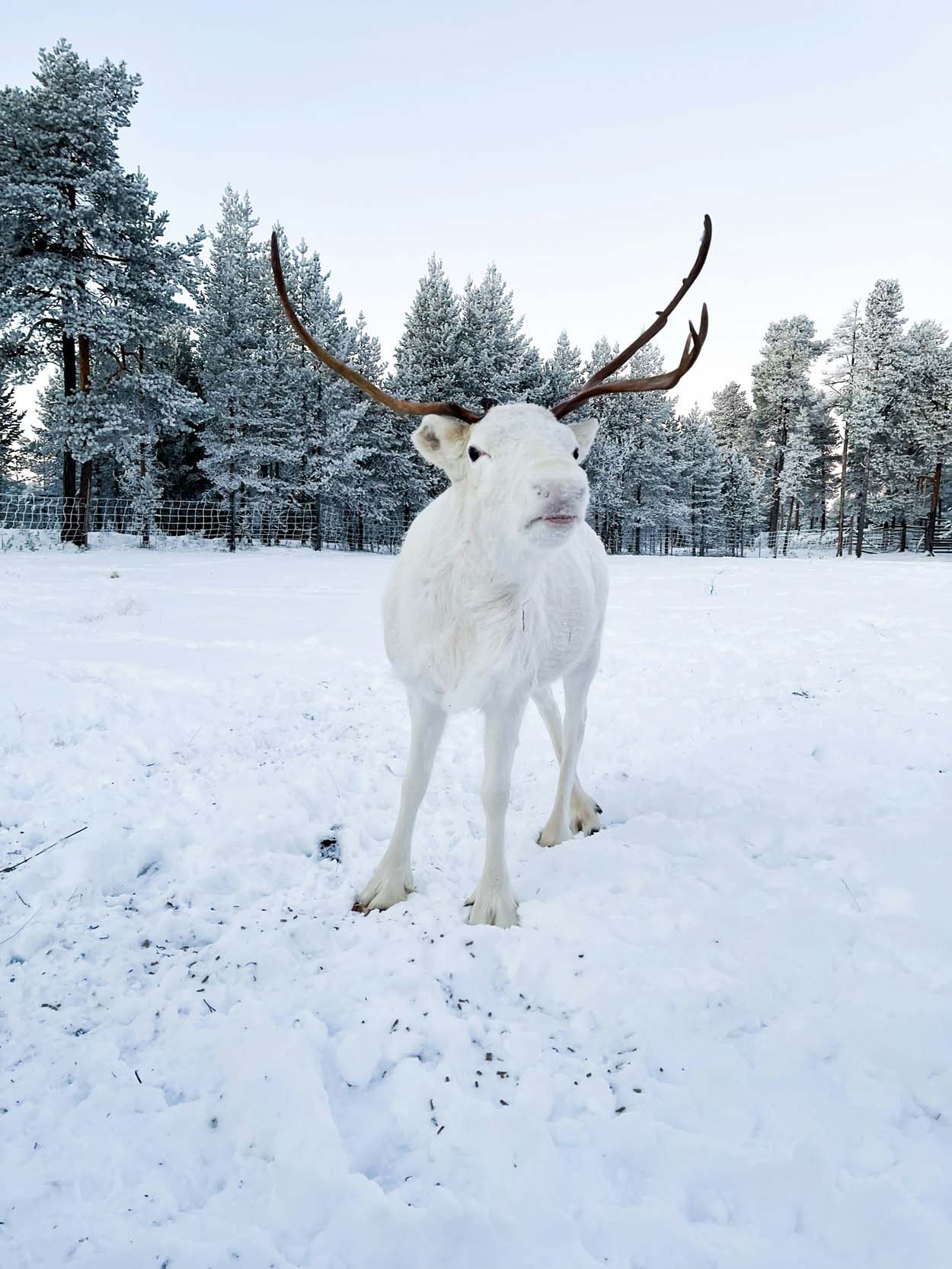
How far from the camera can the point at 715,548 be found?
1983 inches

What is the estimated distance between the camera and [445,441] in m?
3.02

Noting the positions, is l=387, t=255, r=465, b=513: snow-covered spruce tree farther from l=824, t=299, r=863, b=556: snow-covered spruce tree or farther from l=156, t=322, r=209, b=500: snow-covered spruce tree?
l=824, t=299, r=863, b=556: snow-covered spruce tree

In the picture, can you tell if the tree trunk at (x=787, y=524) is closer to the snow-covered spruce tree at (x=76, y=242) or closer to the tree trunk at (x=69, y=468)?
the snow-covered spruce tree at (x=76, y=242)

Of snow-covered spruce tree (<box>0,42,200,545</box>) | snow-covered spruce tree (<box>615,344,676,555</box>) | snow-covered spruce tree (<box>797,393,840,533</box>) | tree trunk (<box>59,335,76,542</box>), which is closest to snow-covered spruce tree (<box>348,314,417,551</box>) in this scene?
snow-covered spruce tree (<box>0,42,200,545</box>)

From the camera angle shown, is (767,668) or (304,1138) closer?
(304,1138)

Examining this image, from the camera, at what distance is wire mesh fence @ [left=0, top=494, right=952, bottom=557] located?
73.7 feet

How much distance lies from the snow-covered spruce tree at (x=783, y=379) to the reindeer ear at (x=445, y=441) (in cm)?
4473

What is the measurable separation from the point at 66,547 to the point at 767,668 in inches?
820

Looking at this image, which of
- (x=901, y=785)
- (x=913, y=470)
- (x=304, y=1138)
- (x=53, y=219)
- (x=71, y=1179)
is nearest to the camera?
(x=71, y=1179)

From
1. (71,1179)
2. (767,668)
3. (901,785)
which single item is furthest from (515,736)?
(767,668)

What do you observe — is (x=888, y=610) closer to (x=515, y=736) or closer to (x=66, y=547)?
(x=515, y=736)

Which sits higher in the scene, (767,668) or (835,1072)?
(767,668)

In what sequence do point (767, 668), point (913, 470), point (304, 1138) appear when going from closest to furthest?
point (304, 1138), point (767, 668), point (913, 470)

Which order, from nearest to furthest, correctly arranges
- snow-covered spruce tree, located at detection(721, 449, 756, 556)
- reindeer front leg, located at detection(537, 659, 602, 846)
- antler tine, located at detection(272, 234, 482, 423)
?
antler tine, located at detection(272, 234, 482, 423)
reindeer front leg, located at detection(537, 659, 602, 846)
snow-covered spruce tree, located at detection(721, 449, 756, 556)
